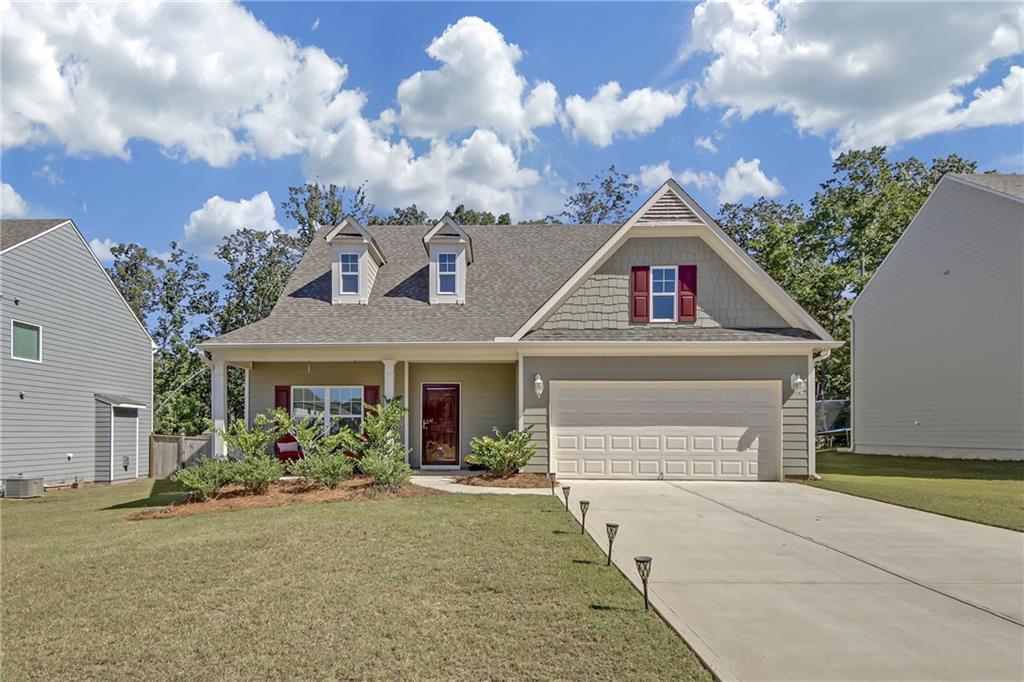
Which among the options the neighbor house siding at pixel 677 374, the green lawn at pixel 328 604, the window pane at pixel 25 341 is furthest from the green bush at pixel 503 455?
the window pane at pixel 25 341

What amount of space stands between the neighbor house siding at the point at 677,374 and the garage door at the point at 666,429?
0.16m

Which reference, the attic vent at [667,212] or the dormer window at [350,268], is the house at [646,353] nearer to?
the attic vent at [667,212]

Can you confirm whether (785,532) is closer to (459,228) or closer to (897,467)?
(459,228)

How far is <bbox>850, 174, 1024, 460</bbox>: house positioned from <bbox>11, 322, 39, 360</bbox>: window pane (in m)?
25.8

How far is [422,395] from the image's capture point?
1575cm

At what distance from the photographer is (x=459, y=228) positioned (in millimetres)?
16203

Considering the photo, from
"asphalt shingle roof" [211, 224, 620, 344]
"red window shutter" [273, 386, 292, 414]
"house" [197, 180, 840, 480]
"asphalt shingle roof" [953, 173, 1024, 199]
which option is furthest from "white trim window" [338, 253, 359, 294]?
"asphalt shingle roof" [953, 173, 1024, 199]

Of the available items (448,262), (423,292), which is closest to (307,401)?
(423,292)

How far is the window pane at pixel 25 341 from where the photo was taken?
15.2 metres

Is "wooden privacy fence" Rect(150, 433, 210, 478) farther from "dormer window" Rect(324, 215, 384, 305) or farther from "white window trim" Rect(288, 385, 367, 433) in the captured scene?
"dormer window" Rect(324, 215, 384, 305)

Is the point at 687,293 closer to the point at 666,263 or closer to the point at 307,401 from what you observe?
the point at 666,263

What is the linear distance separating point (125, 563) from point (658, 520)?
6522 mm

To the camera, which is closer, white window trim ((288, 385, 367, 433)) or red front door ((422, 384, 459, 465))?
white window trim ((288, 385, 367, 433))

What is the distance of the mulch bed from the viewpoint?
12398 mm
